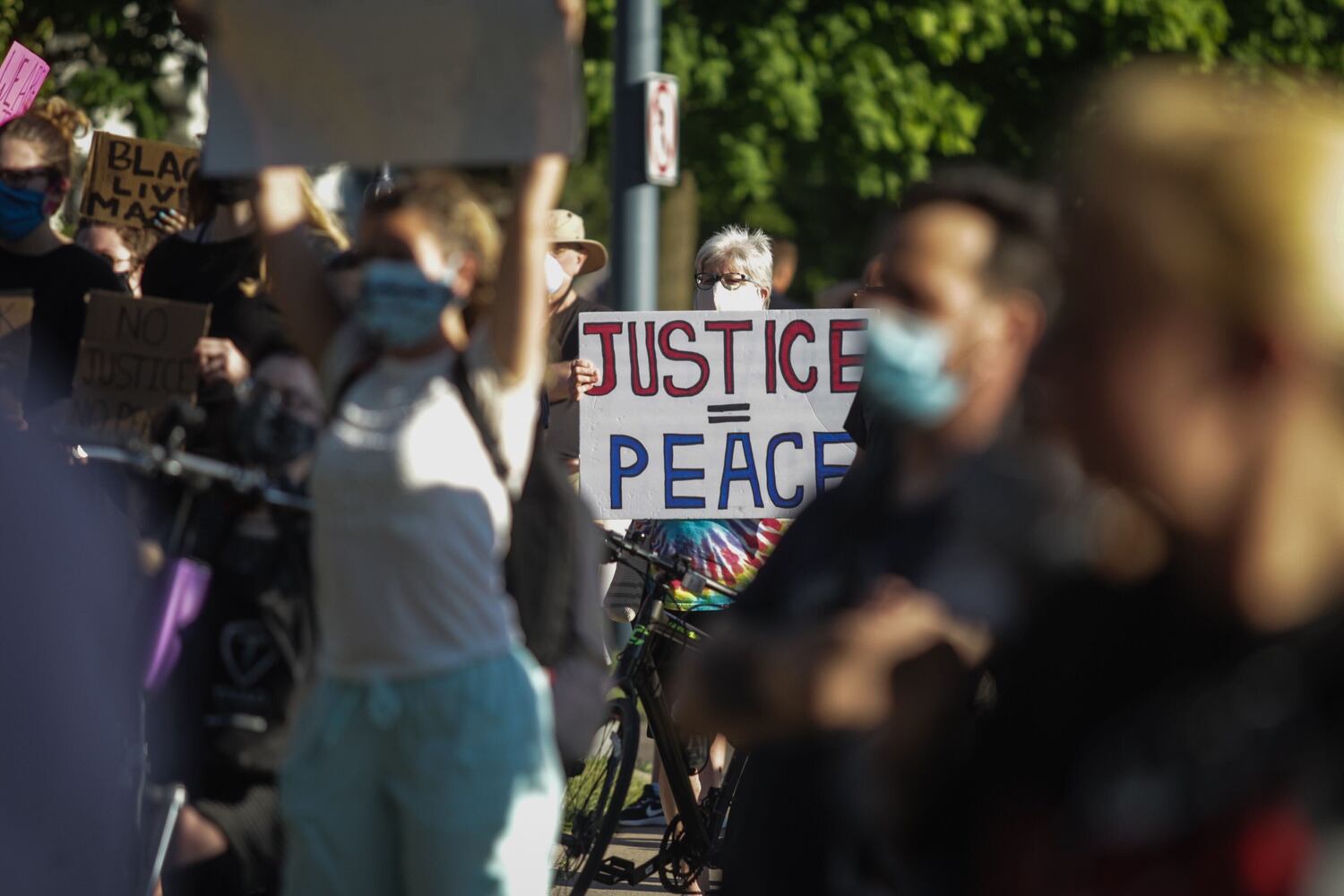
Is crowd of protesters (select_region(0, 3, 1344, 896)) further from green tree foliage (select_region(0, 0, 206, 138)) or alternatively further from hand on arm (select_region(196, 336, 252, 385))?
green tree foliage (select_region(0, 0, 206, 138))

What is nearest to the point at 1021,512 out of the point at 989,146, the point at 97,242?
the point at 97,242

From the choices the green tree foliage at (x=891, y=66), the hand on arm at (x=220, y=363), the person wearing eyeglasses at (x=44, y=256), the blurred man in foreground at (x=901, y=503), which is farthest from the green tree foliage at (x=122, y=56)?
the blurred man in foreground at (x=901, y=503)

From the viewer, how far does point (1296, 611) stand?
1647 mm

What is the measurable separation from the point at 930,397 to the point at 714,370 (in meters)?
4.11

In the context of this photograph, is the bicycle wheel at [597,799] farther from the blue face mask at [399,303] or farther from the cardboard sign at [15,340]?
the blue face mask at [399,303]

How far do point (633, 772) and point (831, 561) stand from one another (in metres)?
3.43

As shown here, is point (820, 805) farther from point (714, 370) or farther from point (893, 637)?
point (714, 370)

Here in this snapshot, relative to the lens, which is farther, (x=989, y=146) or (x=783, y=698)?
(x=989, y=146)

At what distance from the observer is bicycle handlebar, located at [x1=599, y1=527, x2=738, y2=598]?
227 inches

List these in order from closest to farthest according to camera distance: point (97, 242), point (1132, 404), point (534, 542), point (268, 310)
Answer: point (1132, 404)
point (534, 542)
point (268, 310)
point (97, 242)

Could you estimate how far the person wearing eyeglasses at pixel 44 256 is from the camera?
15.1ft

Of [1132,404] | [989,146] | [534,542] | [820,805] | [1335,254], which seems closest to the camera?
[1335,254]

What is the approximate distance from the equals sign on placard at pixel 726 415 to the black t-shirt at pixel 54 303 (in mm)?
2251

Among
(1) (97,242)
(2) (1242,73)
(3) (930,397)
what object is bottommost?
(3) (930,397)
